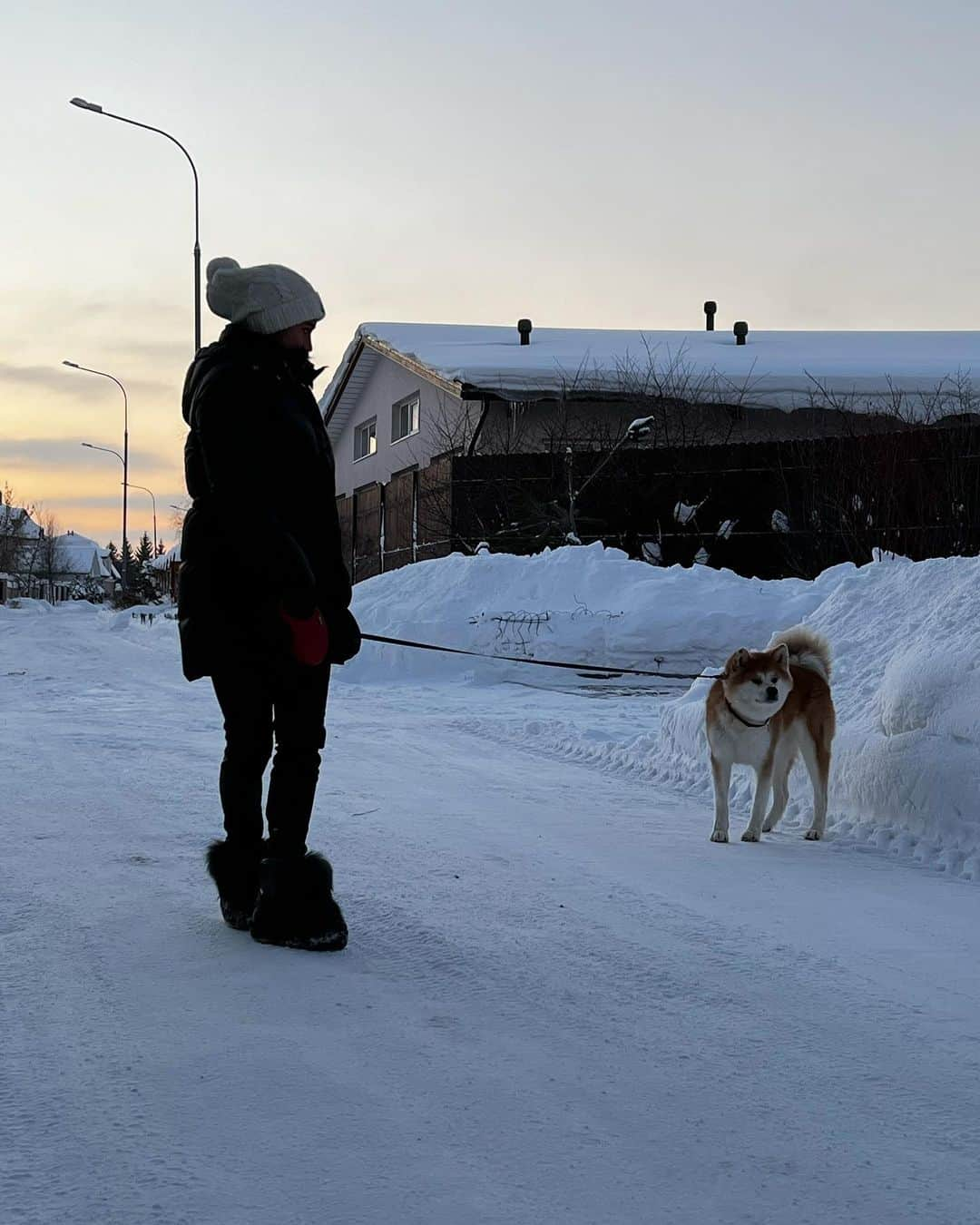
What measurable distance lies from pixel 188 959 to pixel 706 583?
13.9 m

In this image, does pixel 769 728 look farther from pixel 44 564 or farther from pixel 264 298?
pixel 44 564

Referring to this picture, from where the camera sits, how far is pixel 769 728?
21.1ft

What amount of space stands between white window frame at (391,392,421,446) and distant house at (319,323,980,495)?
0.26 meters

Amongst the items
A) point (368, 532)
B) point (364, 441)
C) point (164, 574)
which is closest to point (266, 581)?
point (368, 532)

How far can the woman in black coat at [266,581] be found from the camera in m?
3.88

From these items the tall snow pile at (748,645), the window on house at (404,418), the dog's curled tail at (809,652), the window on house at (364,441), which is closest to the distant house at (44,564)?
the window on house at (364,441)

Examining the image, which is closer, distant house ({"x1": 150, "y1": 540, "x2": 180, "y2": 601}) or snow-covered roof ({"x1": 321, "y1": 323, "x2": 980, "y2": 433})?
snow-covered roof ({"x1": 321, "y1": 323, "x2": 980, "y2": 433})

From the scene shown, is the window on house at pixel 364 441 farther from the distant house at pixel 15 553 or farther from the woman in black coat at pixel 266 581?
the distant house at pixel 15 553

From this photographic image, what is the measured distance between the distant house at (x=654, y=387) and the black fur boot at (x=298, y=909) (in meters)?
20.6

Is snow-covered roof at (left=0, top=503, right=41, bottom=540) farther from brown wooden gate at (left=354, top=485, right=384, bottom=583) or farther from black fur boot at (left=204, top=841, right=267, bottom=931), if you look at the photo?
black fur boot at (left=204, top=841, right=267, bottom=931)

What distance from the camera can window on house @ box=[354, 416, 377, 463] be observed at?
119 ft

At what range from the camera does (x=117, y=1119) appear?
8.77ft

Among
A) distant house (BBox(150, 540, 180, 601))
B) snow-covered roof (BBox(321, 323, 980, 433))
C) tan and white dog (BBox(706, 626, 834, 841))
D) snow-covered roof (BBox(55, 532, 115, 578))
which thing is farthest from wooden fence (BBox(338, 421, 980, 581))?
snow-covered roof (BBox(55, 532, 115, 578))

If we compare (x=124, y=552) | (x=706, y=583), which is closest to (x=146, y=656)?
(x=706, y=583)
